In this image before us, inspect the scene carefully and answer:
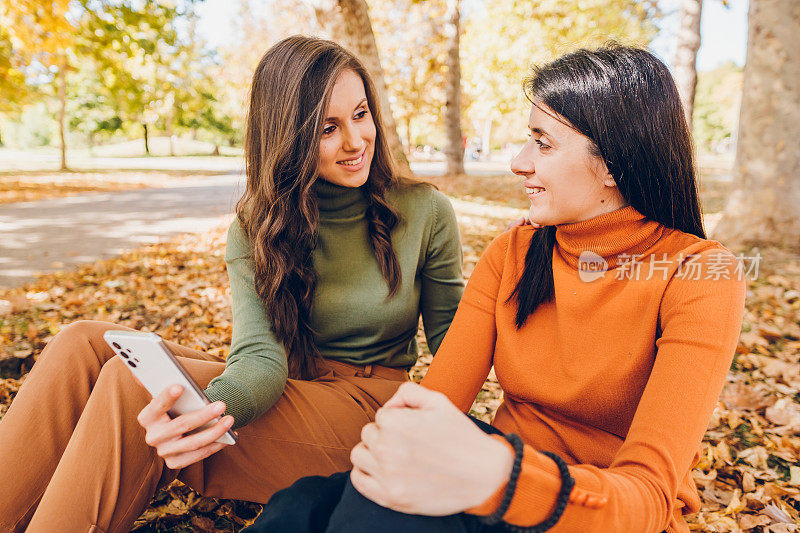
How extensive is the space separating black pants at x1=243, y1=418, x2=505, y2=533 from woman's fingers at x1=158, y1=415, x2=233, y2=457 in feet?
1.10

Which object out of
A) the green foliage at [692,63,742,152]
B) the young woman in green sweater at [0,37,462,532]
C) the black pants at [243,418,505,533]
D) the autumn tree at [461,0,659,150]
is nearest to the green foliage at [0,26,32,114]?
the autumn tree at [461,0,659,150]

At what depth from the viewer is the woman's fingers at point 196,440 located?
4.97 ft

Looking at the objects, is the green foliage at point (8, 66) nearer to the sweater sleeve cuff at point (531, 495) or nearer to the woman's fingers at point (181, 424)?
the woman's fingers at point (181, 424)

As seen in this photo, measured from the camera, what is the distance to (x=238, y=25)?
21.6 meters

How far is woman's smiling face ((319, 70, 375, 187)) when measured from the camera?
6.83ft

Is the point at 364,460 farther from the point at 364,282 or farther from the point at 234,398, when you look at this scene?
the point at 364,282

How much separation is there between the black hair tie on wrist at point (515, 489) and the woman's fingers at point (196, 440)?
851 millimetres

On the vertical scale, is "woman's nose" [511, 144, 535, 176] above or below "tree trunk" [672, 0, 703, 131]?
below

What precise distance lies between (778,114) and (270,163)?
219 inches

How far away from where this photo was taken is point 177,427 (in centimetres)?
150

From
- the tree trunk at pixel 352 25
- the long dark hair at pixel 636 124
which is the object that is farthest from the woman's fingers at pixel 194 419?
the tree trunk at pixel 352 25

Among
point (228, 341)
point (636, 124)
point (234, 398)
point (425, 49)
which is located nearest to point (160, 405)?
point (234, 398)

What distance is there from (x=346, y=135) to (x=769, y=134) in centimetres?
528

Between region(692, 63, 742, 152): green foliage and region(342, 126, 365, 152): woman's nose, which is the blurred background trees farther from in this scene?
region(692, 63, 742, 152): green foliage
